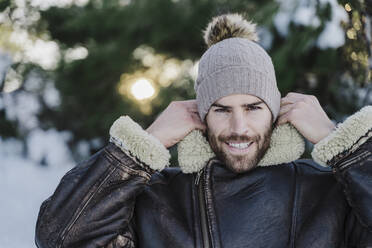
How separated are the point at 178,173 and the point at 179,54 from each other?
1797 mm

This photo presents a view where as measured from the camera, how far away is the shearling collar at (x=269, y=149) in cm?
169

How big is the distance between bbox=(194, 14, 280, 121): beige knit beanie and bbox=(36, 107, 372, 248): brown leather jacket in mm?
278

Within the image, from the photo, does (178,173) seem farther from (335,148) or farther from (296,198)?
(335,148)

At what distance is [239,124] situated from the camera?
1636 millimetres

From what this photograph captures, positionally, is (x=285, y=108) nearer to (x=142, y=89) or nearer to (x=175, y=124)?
(x=175, y=124)

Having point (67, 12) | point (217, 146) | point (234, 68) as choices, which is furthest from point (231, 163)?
point (67, 12)

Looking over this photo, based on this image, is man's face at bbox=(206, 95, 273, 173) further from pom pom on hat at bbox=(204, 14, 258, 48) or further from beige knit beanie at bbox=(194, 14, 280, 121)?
pom pom on hat at bbox=(204, 14, 258, 48)

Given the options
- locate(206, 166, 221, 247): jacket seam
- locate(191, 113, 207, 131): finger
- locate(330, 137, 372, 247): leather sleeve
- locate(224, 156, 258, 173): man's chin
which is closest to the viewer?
locate(330, 137, 372, 247): leather sleeve

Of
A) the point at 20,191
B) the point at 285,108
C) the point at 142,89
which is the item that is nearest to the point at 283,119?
the point at 285,108

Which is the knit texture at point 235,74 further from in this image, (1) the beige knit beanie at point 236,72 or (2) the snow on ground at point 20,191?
(2) the snow on ground at point 20,191

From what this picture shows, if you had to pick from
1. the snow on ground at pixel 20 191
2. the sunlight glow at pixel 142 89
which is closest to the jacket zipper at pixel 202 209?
the snow on ground at pixel 20 191

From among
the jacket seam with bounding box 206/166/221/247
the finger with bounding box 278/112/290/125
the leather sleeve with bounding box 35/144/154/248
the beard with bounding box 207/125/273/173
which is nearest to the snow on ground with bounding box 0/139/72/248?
the leather sleeve with bounding box 35/144/154/248

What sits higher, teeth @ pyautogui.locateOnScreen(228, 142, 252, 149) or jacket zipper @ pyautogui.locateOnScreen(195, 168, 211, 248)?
teeth @ pyautogui.locateOnScreen(228, 142, 252, 149)

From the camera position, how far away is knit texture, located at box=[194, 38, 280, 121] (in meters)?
1.65
